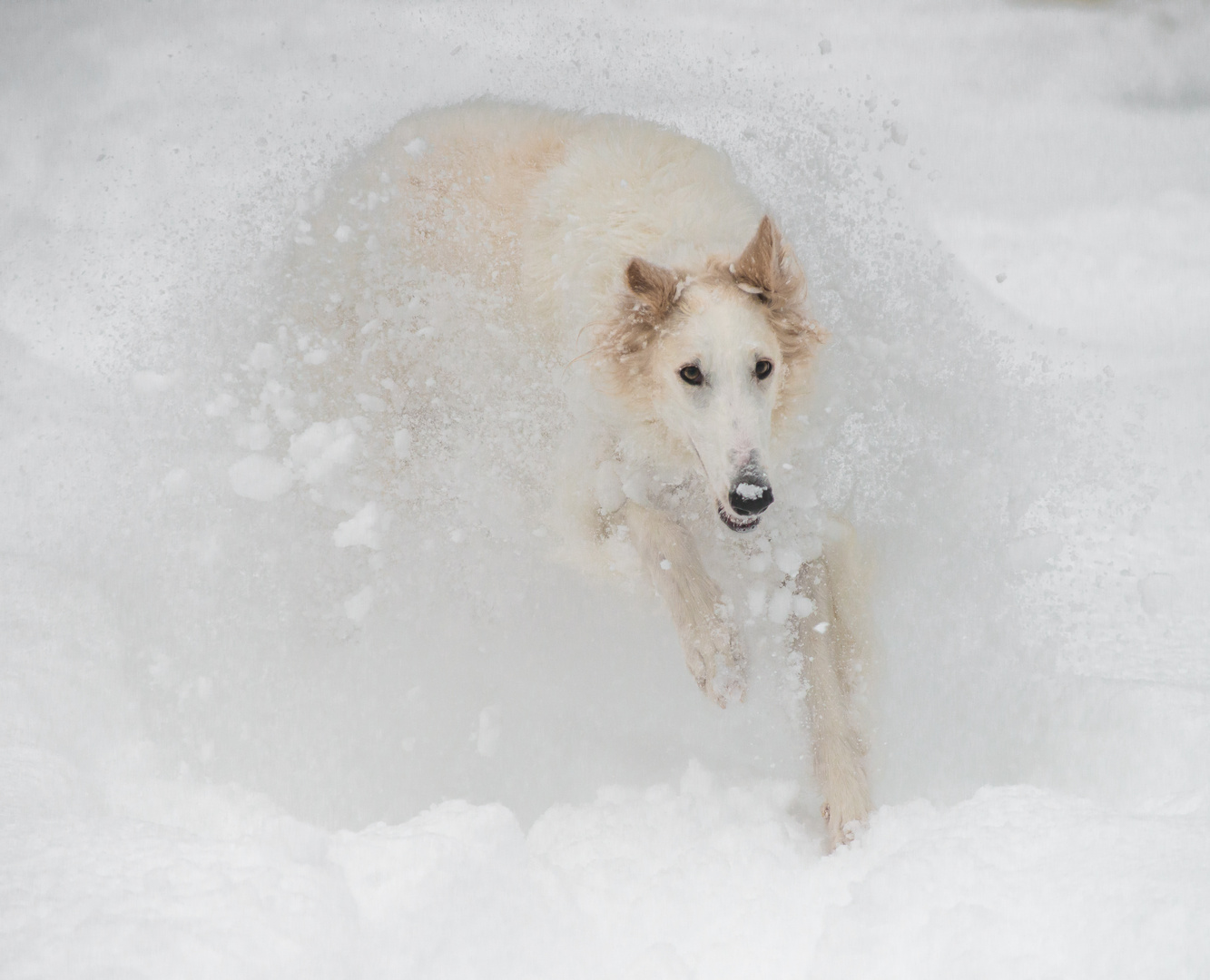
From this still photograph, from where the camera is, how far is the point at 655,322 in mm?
2900

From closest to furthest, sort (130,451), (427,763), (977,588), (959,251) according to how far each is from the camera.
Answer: (427,763) → (977,588) → (130,451) → (959,251)

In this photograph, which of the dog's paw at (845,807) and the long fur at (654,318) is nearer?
the dog's paw at (845,807)

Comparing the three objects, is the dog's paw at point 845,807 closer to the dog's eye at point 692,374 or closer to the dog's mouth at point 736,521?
the dog's mouth at point 736,521

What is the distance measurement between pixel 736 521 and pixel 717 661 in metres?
0.45

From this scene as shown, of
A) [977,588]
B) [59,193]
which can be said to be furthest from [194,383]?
[977,588]

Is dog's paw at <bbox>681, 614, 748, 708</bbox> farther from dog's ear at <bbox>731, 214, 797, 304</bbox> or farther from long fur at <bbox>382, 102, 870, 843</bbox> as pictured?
dog's ear at <bbox>731, 214, 797, 304</bbox>

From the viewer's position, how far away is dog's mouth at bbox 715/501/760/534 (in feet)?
8.53

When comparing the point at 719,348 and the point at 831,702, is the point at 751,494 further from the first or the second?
the point at 831,702

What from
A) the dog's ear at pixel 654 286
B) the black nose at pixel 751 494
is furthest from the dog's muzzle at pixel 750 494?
the dog's ear at pixel 654 286

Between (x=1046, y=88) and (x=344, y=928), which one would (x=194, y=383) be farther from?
(x=1046, y=88)

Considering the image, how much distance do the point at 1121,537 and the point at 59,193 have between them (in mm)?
5153

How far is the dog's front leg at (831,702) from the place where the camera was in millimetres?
2631

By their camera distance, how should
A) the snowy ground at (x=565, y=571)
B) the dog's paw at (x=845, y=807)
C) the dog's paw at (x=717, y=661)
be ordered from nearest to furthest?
1. the snowy ground at (x=565, y=571)
2. the dog's paw at (x=845, y=807)
3. the dog's paw at (x=717, y=661)

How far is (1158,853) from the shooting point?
193 cm
